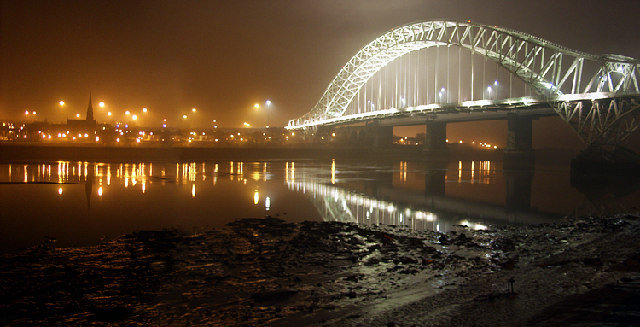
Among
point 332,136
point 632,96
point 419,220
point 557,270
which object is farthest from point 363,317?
point 332,136

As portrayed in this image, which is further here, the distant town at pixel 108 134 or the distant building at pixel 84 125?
the distant building at pixel 84 125

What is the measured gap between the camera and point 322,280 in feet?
22.0

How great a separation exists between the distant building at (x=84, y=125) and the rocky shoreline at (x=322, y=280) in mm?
90860

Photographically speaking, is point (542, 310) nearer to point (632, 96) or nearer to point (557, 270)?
point (557, 270)

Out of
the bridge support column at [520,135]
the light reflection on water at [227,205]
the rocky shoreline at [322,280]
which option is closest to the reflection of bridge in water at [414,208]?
the light reflection on water at [227,205]

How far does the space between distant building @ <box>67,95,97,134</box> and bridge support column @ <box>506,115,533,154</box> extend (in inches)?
3041

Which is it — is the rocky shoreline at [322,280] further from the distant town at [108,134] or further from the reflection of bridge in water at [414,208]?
the distant town at [108,134]

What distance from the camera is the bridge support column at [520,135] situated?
57.5 meters

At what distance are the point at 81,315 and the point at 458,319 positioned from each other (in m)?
4.40

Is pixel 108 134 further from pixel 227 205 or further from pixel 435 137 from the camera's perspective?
pixel 227 205

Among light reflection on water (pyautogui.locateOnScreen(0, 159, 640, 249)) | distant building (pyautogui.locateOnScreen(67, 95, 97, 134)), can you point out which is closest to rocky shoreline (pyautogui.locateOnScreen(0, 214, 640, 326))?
light reflection on water (pyautogui.locateOnScreen(0, 159, 640, 249))

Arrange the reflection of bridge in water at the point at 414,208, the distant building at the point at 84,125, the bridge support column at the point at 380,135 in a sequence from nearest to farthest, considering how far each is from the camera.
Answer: the reflection of bridge in water at the point at 414,208 < the bridge support column at the point at 380,135 < the distant building at the point at 84,125

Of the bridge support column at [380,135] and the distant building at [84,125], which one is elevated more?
the distant building at [84,125]

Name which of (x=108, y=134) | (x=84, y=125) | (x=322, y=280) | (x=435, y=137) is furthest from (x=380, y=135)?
(x=322, y=280)
